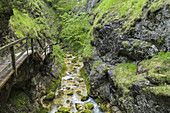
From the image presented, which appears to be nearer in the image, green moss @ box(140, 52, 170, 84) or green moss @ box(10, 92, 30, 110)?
green moss @ box(140, 52, 170, 84)

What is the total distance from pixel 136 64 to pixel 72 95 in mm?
7017

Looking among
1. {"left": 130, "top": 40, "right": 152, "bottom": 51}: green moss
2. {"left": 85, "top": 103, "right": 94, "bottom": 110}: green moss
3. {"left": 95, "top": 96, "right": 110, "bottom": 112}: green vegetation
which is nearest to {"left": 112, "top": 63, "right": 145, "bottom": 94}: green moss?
{"left": 130, "top": 40, "right": 152, "bottom": 51}: green moss

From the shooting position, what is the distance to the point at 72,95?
1103 centimetres

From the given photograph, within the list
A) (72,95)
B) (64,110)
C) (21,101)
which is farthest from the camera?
(72,95)

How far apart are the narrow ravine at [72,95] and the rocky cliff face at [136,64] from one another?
1.74m

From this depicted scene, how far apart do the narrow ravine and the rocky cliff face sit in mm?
1740

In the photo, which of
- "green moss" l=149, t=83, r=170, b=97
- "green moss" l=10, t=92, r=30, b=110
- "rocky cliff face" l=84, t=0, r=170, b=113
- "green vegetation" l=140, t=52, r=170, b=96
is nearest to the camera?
"green moss" l=149, t=83, r=170, b=97

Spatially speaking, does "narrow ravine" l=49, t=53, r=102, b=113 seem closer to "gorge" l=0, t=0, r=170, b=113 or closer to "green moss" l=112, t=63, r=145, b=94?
"gorge" l=0, t=0, r=170, b=113

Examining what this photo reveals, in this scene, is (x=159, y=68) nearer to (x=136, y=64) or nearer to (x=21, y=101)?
(x=136, y=64)

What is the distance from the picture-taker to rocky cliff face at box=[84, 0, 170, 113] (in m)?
4.82

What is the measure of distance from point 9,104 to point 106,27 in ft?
28.3

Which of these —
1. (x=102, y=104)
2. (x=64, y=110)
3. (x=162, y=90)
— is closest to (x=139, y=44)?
(x=162, y=90)

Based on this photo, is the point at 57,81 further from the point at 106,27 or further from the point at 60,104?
the point at 106,27

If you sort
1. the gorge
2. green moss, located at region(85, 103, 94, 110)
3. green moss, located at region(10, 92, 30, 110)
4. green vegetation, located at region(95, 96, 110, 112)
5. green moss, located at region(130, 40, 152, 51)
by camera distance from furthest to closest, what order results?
green moss, located at region(85, 103, 94, 110) < green vegetation, located at region(95, 96, 110, 112) < green moss, located at region(10, 92, 30, 110) < green moss, located at region(130, 40, 152, 51) < the gorge
